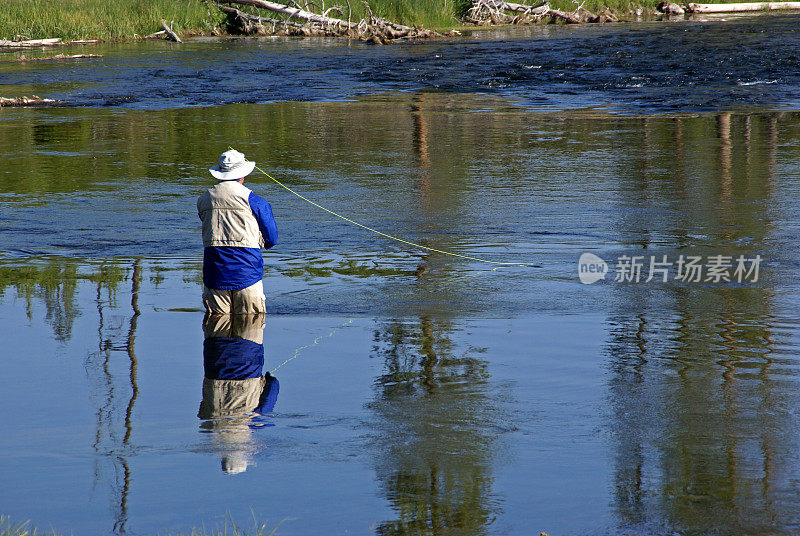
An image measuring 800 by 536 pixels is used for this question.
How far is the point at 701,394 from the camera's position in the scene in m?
5.45

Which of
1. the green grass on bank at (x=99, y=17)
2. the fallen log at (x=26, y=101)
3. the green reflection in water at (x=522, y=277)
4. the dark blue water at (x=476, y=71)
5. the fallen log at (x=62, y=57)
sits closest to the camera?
the green reflection in water at (x=522, y=277)

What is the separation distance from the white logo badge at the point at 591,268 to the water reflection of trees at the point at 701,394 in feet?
1.15

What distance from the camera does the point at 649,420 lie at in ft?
16.7

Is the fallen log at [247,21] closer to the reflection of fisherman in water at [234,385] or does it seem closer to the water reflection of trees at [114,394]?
the water reflection of trees at [114,394]

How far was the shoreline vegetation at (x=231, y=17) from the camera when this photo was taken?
35000 mm

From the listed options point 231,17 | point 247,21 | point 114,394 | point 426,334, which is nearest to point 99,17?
point 231,17

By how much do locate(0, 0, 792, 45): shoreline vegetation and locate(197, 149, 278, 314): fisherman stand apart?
28.3 meters

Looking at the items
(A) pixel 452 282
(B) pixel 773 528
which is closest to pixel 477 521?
(B) pixel 773 528

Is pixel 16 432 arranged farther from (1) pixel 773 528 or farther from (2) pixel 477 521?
(1) pixel 773 528

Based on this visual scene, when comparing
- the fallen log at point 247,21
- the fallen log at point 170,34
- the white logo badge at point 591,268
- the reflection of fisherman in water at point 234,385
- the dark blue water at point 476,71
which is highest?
the fallen log at point 247,21

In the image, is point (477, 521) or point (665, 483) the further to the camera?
point (665, 483)

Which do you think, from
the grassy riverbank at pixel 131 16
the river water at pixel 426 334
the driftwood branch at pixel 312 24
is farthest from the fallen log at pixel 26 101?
the driftwood branch at pixel 312 24

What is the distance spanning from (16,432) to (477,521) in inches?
98.5

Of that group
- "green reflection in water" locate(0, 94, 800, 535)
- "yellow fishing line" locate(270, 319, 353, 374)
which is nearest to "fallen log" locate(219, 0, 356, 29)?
"green reflection in water" locate(0, 94, 800, 535)
